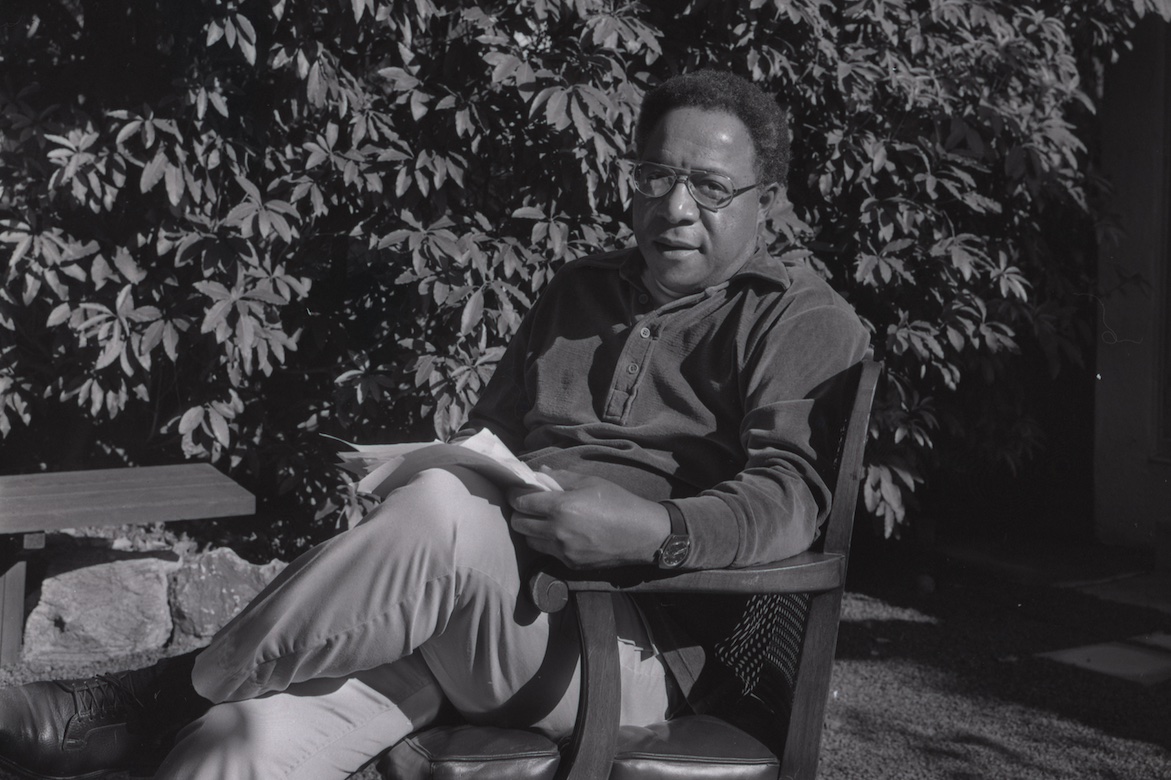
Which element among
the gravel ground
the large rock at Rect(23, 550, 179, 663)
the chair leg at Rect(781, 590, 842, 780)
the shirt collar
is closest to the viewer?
the chair leg at Rect(781, 590, 842, 780)

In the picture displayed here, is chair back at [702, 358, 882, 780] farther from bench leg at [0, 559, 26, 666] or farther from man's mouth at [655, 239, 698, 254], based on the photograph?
bench leg at [0, 559, 26, 666]

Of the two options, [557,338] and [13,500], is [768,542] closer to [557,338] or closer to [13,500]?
[557,338]

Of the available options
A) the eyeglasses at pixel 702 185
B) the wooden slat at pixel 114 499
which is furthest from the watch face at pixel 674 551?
the wooden slat at pixel 114 499

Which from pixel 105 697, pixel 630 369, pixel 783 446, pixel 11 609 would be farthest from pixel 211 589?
pixel 783 446

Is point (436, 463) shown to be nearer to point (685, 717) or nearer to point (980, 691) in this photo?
point (685, 717)

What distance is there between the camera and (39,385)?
417 centimetres

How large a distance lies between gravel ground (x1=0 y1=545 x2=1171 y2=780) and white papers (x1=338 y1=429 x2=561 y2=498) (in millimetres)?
1525

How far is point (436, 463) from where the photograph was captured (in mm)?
1798

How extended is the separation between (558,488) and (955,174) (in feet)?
9.80

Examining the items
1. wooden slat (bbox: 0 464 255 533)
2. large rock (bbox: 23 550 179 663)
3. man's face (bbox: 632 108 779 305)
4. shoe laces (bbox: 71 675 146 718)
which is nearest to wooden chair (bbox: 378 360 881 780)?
man's face (bbox: 632 108 779 305)

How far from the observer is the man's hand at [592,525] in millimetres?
1654

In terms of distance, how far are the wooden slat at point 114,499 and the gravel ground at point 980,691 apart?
23.5 inches

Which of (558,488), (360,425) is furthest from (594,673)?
(360,425)

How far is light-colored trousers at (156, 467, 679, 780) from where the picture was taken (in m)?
1.66
